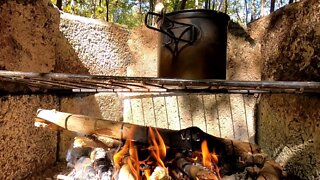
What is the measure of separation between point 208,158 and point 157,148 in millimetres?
204

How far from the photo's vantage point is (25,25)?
3.61 feet

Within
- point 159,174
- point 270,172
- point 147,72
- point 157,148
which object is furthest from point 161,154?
point 147,72

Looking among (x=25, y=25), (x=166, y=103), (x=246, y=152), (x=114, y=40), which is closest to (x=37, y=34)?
(x=25, y=25)

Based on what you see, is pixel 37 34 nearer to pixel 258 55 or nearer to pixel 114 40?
pixel 114 40

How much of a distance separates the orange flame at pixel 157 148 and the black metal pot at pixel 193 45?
0.26m

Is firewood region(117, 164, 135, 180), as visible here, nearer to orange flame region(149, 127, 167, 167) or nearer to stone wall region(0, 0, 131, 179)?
orange flame region(149, 127, 167, 167)

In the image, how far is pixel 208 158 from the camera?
102 centimetres

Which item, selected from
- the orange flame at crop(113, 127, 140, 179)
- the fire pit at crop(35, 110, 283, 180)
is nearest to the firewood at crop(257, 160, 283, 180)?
the fire pit at crop(35, 110, 283, 180)

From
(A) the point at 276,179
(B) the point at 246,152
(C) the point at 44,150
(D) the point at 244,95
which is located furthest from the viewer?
(D) the point at 244,95

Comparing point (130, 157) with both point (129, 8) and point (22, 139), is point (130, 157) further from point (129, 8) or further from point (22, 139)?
point (129, 8)

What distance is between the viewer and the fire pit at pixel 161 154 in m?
0.99

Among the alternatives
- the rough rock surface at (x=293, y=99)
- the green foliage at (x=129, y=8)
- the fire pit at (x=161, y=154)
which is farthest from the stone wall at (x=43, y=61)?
the green foliage at (x=129, y=8)

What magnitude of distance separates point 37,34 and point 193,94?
92 cm

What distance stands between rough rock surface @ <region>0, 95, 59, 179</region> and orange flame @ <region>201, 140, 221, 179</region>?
0.75m
